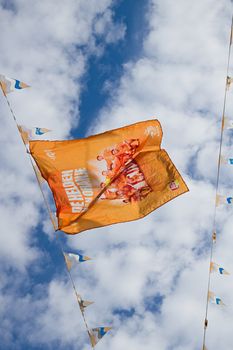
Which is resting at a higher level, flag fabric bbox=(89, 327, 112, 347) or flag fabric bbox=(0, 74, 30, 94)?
flag fabric bbox=(0, 74, 30, 94)

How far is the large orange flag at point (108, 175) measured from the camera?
20.3 m

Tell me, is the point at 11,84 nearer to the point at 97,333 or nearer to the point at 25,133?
the point at 25,133

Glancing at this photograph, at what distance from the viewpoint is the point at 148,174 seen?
70.5ft

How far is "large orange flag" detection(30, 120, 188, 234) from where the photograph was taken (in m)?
20.3

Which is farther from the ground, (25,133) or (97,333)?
(25,133)

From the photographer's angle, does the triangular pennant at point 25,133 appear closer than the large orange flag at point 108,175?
Yes

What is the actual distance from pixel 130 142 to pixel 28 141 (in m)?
4.83

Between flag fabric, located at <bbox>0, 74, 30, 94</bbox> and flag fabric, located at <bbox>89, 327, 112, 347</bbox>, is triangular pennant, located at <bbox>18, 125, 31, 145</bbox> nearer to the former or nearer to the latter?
flag fabric, located at <bbox>0, 74, 30, 94</bbox>

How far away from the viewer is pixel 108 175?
2130cm

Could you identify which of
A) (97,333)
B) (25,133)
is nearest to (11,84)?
(25,133)

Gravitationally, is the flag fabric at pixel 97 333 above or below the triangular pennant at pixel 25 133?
below

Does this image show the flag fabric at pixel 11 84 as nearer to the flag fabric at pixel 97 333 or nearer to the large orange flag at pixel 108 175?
the large orange flag at pixel 108 175

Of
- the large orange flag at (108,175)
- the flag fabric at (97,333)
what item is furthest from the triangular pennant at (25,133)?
the flag fabric at (97,333)

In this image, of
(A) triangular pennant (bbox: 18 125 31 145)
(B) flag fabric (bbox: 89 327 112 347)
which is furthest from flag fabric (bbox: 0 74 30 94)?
(B) flag fabric (bbox: 89 327 112 347)
